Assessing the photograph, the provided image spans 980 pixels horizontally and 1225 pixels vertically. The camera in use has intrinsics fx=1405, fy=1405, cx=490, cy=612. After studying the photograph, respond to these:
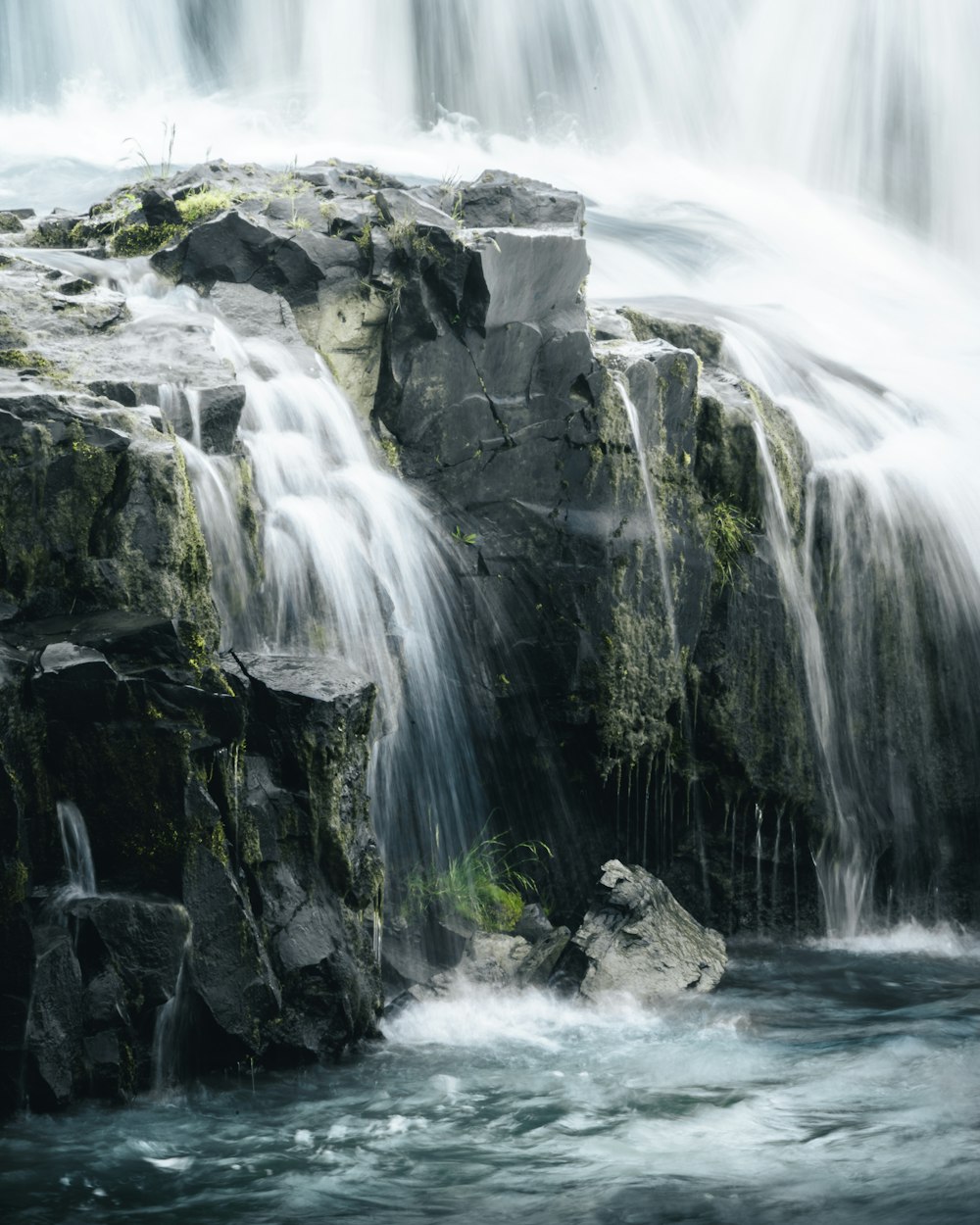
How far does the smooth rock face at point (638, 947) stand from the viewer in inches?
279

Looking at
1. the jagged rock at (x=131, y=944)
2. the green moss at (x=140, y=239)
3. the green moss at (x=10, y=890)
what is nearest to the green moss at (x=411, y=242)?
the green moss at (x=140, y=239)

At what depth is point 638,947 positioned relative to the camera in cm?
736

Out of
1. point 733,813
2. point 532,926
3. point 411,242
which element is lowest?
point 532,926

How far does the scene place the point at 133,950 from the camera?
537 cm

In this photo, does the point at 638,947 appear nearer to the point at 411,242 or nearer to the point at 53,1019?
the point at 53,1019

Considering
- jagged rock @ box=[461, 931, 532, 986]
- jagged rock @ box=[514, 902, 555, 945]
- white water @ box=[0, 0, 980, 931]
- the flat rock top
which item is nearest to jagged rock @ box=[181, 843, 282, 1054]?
the flat rock top

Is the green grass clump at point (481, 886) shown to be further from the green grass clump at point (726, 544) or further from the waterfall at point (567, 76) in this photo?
the waterfall at point (567, 76)

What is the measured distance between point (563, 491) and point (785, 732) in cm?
208

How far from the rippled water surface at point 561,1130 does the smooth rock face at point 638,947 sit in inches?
7.1

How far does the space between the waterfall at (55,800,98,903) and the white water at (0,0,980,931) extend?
798 centimetres

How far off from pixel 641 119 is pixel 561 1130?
21.3 m

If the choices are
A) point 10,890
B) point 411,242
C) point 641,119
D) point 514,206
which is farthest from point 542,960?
point 641,119

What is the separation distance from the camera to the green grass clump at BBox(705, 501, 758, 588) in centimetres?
872

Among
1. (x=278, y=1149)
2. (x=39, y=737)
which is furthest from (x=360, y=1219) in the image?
(x=39, y=737)
